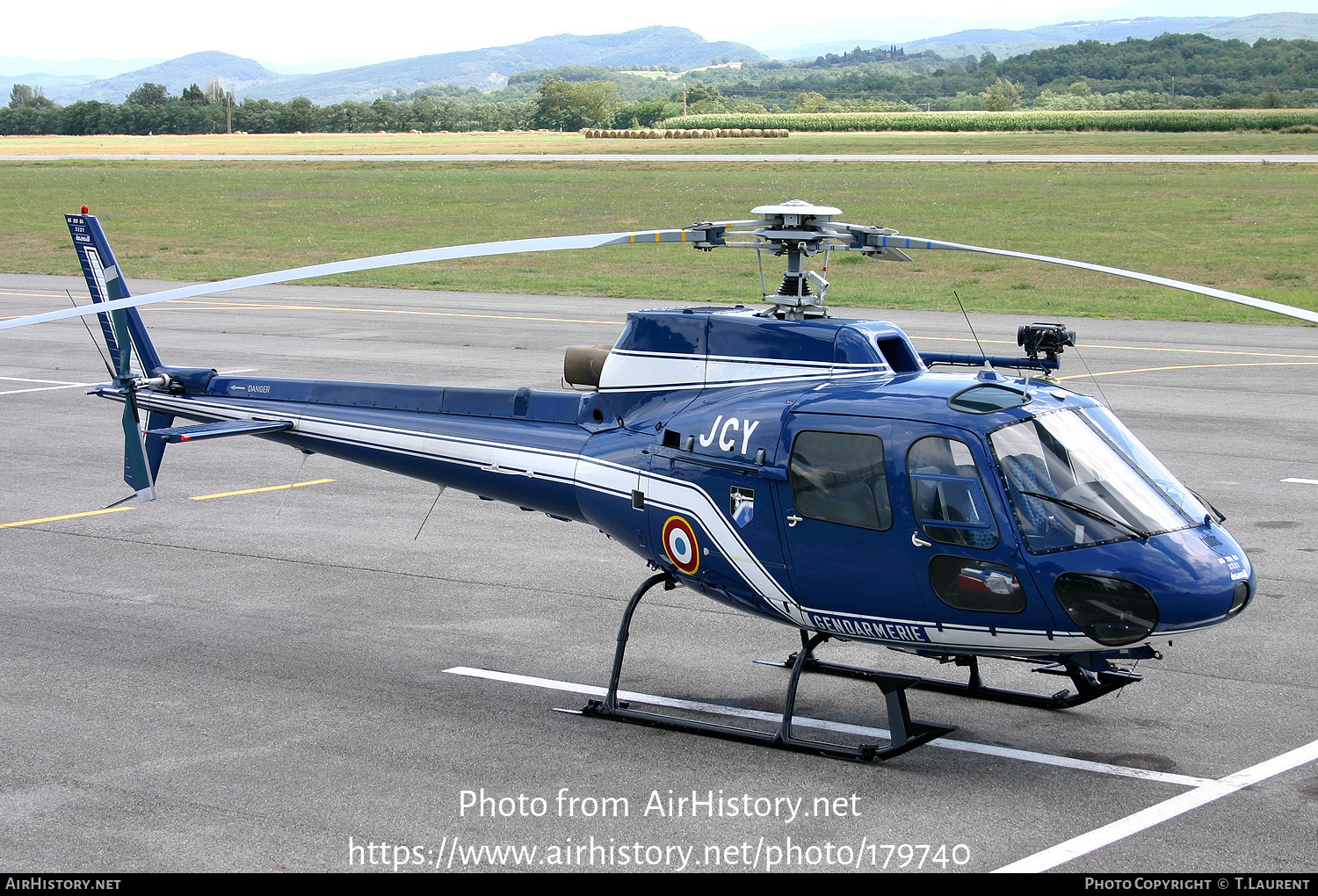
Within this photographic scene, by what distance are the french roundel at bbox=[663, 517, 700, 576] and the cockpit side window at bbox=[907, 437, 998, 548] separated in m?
1.74

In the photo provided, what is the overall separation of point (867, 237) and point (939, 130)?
4231 inches

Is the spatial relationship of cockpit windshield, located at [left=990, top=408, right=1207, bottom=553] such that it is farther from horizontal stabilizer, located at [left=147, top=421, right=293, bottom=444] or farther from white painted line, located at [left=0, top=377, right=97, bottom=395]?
white painted line, located at [left=0, top=377, right=97, bottom=395]

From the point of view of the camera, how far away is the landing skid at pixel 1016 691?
851 cm

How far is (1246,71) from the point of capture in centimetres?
18312

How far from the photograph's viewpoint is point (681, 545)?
28.9 ft

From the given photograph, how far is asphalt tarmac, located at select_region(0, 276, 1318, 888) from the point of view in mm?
7059

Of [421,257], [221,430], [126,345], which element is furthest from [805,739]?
[126,345]

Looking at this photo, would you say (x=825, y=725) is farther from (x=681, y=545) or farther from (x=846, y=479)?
(x=846, y=479)

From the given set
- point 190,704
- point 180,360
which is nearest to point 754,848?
point 190,704

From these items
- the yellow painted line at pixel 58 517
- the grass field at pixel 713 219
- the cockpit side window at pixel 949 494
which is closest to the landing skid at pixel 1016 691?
the cockpit side window at pixel 949 494

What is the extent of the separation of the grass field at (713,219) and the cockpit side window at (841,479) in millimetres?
24493

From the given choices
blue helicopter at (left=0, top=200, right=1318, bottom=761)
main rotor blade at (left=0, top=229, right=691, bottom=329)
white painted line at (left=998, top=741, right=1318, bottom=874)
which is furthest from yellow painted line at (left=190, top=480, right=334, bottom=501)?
white painted line at (left=998, top=741, right=1318, bottom=874)

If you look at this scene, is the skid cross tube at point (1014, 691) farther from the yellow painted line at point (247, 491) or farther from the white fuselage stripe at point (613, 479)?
the yellow painted line at point (247, 491)

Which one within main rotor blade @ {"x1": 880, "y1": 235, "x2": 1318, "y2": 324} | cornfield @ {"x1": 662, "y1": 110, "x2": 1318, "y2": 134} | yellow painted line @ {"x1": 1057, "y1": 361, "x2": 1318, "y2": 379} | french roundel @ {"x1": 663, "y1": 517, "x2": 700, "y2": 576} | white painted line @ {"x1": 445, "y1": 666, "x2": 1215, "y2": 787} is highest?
cornfield @ {"x1": 662, "y1": 110, "x2": 1318, "y2": 134}
